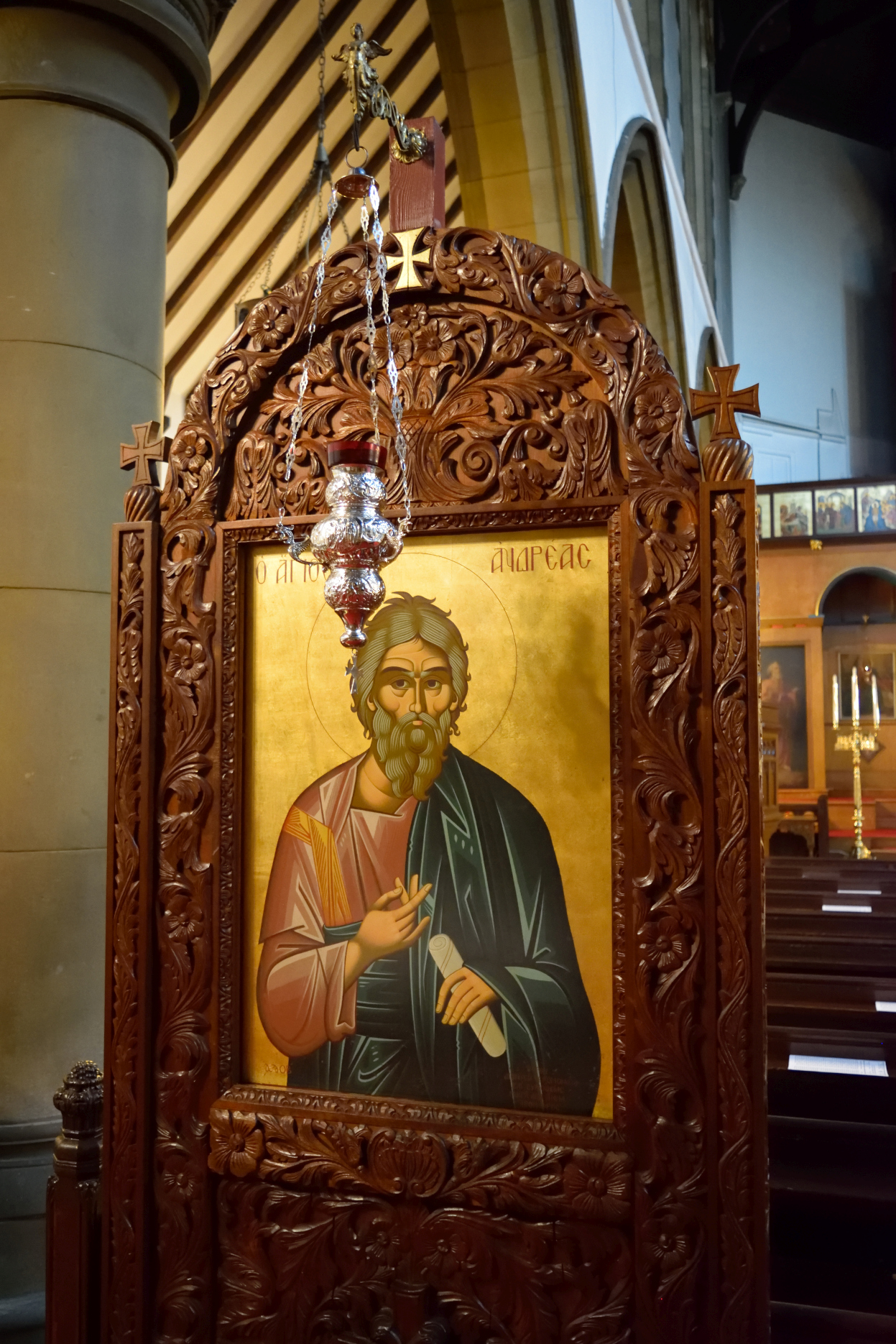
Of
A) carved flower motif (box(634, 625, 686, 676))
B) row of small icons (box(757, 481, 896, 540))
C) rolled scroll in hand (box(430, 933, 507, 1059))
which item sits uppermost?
row of small icons (box(757, 481, 896, 540))

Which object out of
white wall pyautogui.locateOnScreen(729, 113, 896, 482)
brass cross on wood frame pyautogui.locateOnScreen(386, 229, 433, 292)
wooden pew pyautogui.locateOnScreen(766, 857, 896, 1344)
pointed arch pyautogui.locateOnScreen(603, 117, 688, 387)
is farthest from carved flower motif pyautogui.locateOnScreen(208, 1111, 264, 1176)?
white wall pyautogui.locateOnScreen(729, 113, 896, 482)

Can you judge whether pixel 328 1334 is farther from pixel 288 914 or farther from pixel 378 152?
pixel 378 152

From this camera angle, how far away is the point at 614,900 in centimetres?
171

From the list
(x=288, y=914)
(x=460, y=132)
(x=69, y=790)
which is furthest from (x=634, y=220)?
(x=288, y=914)

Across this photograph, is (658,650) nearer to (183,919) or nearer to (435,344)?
(435,344)

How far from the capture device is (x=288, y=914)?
1.88 metres

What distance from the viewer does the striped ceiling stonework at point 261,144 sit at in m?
7.36

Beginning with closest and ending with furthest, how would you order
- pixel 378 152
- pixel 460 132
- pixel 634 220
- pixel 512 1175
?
pixel 512 1175, pixel 460 132, pixel 634 220, pixel 378 152

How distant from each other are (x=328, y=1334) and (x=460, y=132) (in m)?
5.28

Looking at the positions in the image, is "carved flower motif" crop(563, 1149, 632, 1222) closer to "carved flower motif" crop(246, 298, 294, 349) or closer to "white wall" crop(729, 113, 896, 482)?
"carved flower motif" crop(246, 298, 294, 349)

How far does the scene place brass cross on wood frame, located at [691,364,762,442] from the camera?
166 cm

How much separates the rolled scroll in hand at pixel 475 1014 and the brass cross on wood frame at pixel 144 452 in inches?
36.8

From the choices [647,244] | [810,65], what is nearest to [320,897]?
[647,244]

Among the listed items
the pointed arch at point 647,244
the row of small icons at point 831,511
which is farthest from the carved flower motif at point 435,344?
the row of small icons at point 831,511
